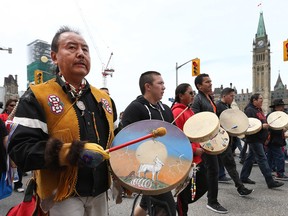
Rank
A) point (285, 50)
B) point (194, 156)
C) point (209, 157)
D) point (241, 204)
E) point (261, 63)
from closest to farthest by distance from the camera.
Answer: point (194, 156)
point (209, 157)
point (241, 204)
point (285, 50)
point (261, 63)

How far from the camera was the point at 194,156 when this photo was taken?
3.36 meters

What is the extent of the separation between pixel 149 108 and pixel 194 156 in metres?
0.76

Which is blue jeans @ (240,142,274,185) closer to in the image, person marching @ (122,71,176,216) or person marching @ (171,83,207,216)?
person marching @ (171,83,207,216)

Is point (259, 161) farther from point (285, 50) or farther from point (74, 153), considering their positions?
point (285, 50)

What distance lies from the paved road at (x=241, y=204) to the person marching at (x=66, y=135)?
2841 mm

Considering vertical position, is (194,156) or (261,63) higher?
(261,63)

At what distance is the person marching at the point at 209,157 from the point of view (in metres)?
4.36

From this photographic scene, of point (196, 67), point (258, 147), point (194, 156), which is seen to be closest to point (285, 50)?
point (196, 67)

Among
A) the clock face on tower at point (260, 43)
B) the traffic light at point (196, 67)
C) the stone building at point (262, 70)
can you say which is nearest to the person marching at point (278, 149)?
the traffic light at point (196, 67)

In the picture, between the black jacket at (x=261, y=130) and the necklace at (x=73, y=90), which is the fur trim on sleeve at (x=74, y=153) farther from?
the black jacket at (x=261, y=130)

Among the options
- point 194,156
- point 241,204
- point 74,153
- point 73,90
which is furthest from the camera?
point 241,204

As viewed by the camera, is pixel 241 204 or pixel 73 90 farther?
pixel 241 204

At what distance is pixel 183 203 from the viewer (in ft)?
11.8

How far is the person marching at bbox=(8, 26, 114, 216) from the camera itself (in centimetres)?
145
